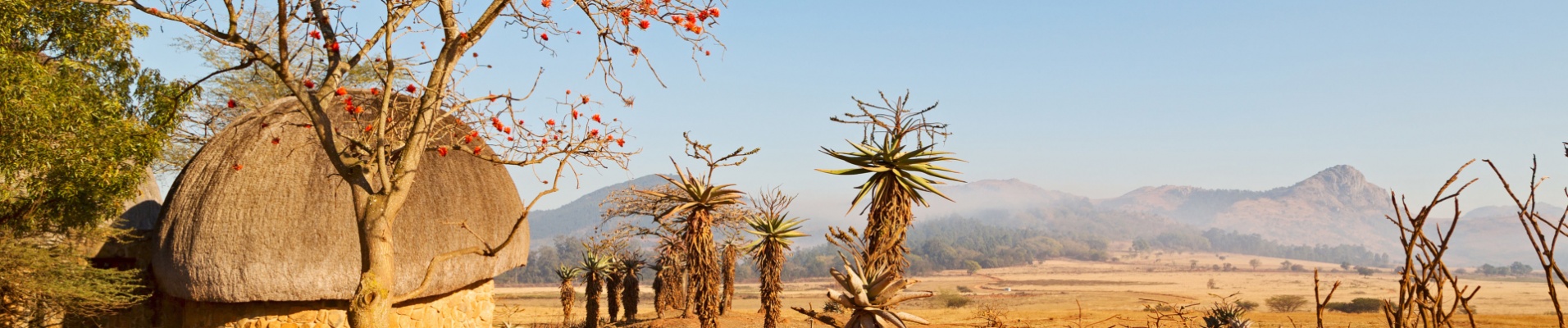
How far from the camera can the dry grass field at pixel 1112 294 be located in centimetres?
2503

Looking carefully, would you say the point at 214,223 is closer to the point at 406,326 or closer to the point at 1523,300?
the point at 406,326

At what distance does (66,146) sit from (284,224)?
2.47 meters

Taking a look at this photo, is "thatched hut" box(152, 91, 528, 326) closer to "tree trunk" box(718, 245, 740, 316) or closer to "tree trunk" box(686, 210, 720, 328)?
"tree trunk" box(686, 210, 720, 328)

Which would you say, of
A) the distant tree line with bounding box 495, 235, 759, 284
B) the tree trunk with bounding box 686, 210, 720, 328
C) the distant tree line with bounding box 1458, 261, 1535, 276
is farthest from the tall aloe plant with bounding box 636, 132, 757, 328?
the distant tree line with bounding box 1458, 261, 1535, 276

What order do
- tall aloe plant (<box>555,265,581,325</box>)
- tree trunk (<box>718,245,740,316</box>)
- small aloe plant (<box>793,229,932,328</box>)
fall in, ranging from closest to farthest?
1. small aloe plant (<box>793,229,932,328</box>)
2. tree trunk (<box>718,245,740,316</box>)
3. tall aloe plant (<box>555,265,581,325</box>)

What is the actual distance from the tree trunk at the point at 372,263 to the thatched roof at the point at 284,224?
5.35 meters

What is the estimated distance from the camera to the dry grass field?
25.0 m

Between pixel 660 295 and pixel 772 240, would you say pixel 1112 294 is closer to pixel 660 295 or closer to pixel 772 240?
pixel 660 295

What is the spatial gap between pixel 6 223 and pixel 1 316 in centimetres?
134

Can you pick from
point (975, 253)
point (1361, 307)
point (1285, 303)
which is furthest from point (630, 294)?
point (975, 253)

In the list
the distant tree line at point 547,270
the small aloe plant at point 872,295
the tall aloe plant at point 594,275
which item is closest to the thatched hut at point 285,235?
the small aloe plant at point 872,295

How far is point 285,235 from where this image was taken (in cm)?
1211

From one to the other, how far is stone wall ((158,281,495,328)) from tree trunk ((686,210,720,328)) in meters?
5.69

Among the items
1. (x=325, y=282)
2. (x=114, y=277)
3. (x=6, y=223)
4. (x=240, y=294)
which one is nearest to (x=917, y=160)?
(x=325, y=282)
